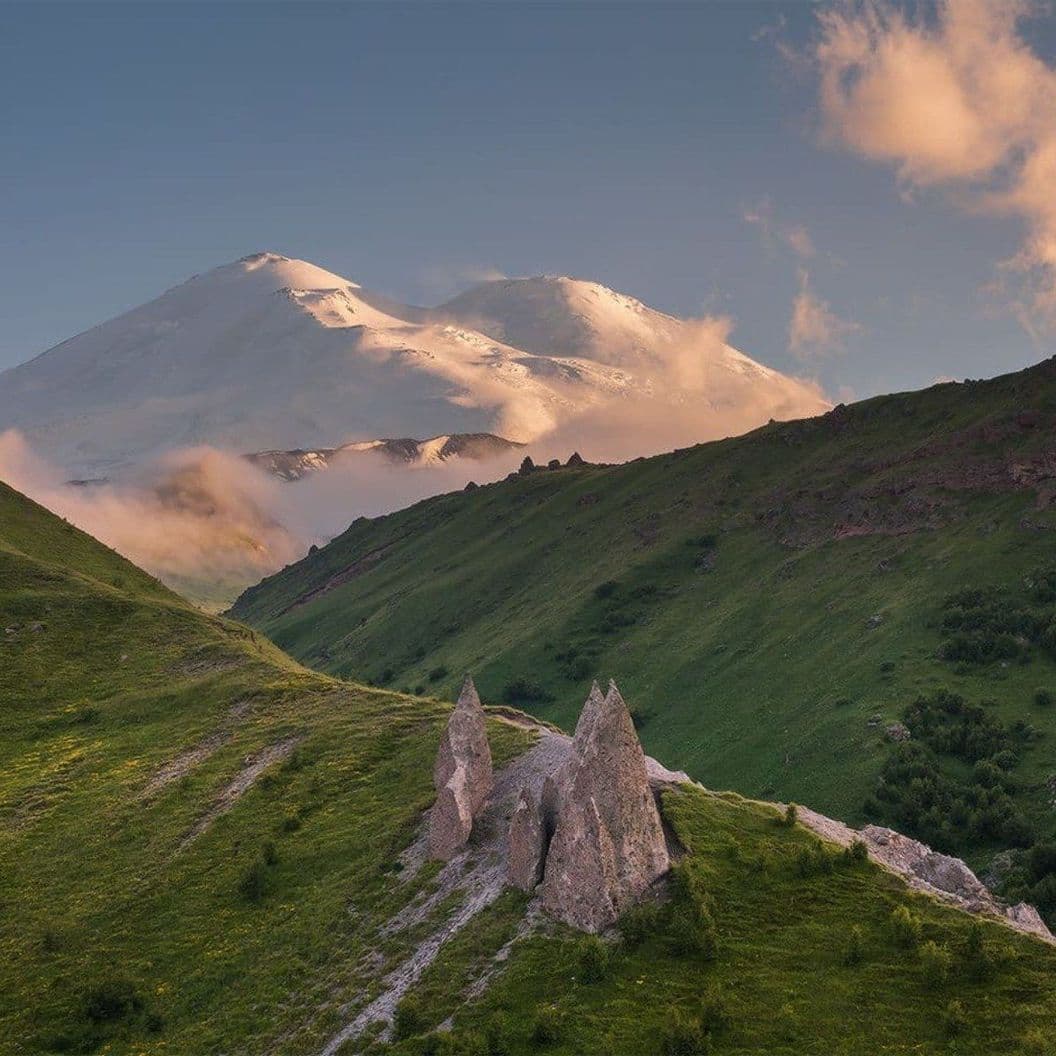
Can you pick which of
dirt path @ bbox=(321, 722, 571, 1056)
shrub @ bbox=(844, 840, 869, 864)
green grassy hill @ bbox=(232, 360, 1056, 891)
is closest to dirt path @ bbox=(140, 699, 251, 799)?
dirt path @ bbox=(321, 722, 571, 1056)

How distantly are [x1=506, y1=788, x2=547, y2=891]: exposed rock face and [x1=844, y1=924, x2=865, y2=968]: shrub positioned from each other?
46.6ft

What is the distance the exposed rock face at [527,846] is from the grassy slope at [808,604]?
1977 inches

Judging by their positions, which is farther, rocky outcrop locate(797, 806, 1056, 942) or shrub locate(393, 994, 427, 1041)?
rocky outcrop locate(797, 806, 1056, 942)

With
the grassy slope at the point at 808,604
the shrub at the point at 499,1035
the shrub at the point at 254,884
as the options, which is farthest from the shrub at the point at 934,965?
the grassy slope at the point at 808,604

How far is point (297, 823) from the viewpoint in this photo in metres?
59.9

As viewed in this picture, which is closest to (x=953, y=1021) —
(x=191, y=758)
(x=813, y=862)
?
(x=813, y=862)

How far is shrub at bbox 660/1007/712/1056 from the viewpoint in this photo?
34625 mm

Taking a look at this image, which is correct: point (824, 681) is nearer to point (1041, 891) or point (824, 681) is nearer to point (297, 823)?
point (1041, 891)

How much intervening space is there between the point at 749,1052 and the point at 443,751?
25.2 metres

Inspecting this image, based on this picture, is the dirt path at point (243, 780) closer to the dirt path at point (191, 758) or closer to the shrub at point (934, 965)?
the dirt path at point (191, 758)

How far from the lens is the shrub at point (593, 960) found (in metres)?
39.1

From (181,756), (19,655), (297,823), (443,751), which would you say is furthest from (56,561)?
→ (443,751)

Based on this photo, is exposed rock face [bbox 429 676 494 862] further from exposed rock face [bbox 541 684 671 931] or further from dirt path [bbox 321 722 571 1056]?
exposed rock face [bbox 541 684 671 931]

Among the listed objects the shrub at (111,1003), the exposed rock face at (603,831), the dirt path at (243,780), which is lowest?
the shrub at (111,1003)
